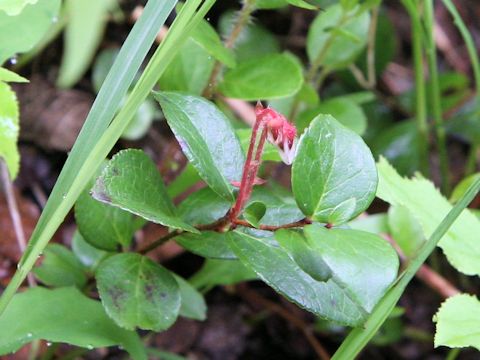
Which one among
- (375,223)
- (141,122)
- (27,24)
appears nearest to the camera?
(27,24)

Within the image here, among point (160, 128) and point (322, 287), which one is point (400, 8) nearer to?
point (160, 128)

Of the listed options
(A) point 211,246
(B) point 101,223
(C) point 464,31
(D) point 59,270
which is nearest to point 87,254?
(D) point 59,270

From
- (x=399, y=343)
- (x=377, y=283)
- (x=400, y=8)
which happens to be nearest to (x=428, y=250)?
(x=377, y=283)

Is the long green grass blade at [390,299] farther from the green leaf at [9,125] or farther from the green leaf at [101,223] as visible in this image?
the green leaf at [9,125]

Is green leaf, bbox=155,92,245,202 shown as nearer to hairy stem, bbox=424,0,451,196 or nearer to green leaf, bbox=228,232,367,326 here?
green leaf, bbox=228,232,367,326

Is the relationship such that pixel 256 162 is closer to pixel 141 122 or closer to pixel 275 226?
pixel 275 226
